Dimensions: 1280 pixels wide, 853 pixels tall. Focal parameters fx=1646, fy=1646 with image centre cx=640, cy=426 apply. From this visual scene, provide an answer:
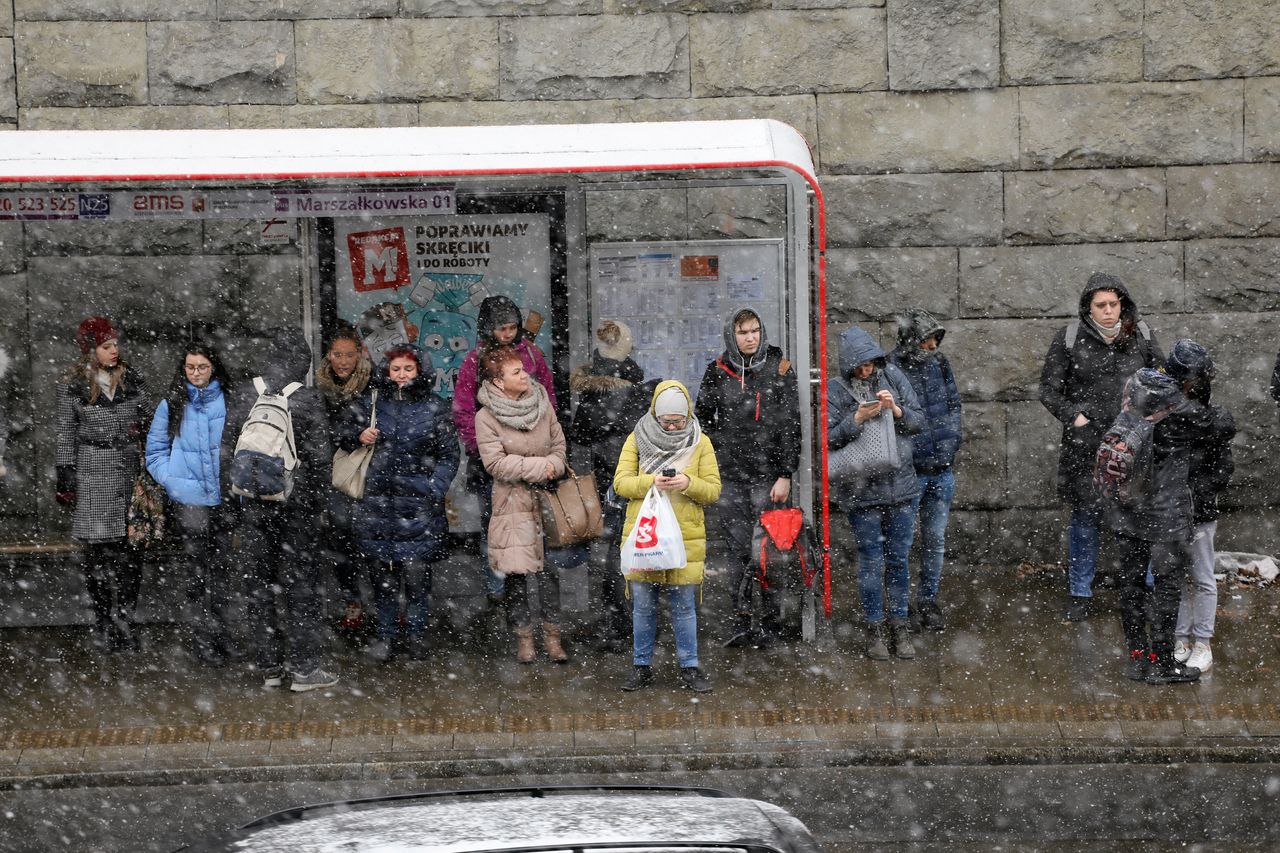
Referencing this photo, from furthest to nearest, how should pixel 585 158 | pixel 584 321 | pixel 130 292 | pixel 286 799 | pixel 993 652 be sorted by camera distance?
pixel 130 292 < pixel 584 321 < pixel 993 652 < pixel 585 158 < pixel 286 799

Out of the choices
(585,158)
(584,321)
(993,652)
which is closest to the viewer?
(585,158)

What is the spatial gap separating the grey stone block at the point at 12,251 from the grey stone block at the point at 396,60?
204 cm

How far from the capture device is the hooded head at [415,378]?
8.80 metres

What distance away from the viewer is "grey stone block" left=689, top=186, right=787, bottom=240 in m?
10.9

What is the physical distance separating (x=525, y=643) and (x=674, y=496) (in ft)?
4.18

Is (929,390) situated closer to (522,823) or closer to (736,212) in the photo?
(736,212)

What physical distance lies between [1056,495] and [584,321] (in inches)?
142

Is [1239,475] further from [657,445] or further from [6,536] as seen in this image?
[6,536]

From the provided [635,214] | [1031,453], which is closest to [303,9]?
[635,214]

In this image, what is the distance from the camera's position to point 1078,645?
29.9ft

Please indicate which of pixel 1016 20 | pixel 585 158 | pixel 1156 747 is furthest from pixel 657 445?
pixel 1016 20

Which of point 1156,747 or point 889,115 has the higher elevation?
point 889,115

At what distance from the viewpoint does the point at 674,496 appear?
844cm

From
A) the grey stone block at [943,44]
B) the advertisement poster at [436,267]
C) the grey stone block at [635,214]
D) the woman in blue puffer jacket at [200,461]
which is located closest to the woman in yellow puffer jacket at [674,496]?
the advertisement poster at [436,267]
